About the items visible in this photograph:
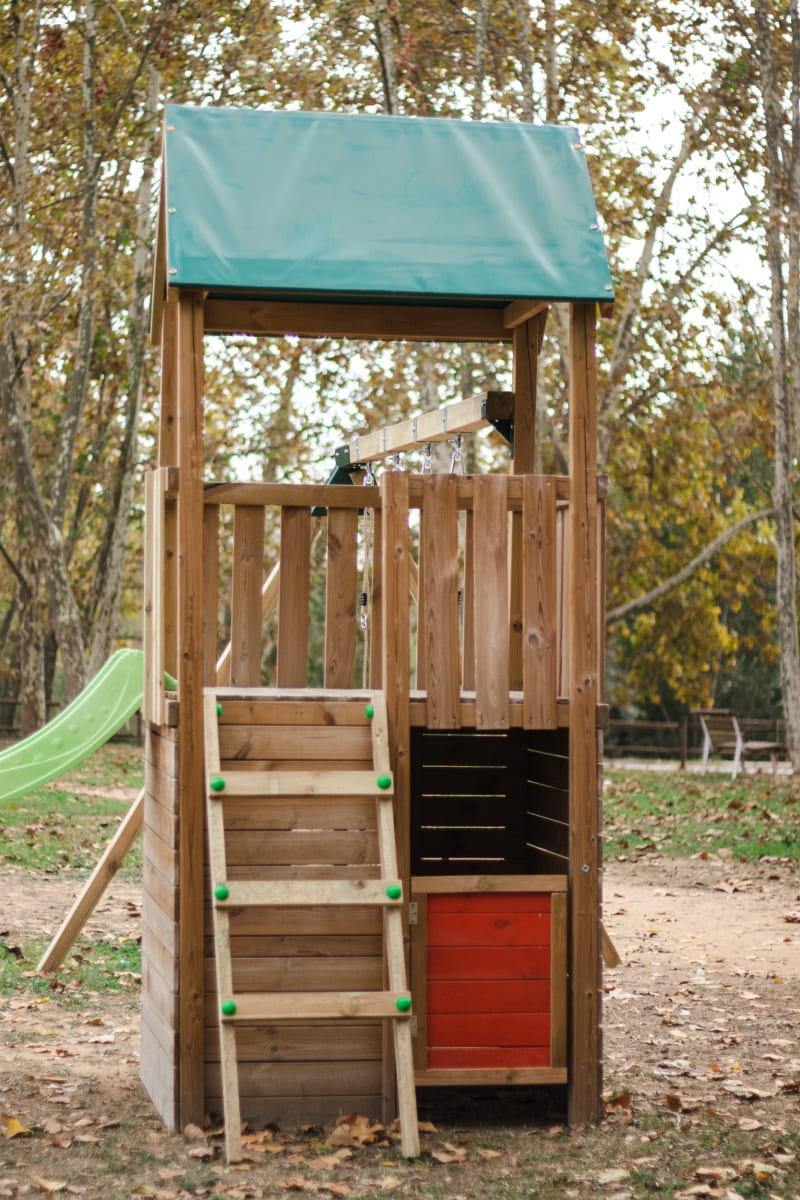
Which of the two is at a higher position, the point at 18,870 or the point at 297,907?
the point at 297,907

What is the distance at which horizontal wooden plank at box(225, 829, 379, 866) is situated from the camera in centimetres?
583

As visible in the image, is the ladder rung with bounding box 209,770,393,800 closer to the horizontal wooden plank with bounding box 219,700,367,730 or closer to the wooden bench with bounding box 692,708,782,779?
the horizontal wooden plank with bounding box 219,700,367,730

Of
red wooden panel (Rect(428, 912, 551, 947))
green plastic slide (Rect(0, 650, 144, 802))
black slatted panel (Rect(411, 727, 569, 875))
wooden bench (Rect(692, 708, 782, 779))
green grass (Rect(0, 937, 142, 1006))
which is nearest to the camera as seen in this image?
red wooden panel (Rect(428, 912, 551, 947))

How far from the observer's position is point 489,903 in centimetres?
602

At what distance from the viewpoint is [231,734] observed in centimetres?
589

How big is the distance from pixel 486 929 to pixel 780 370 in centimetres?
1545

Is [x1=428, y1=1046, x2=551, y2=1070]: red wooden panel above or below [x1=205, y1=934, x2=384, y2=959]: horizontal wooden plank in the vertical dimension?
below

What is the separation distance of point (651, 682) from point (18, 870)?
25935 mm

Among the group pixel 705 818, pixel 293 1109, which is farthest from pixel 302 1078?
pixel 705 818

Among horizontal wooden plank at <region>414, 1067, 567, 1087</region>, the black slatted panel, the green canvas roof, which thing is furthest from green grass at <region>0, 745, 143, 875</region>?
the green canvas roof

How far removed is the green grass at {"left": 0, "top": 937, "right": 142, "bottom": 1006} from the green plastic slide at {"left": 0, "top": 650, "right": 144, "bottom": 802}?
1150 mm

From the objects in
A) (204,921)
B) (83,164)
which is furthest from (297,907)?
(83,164)

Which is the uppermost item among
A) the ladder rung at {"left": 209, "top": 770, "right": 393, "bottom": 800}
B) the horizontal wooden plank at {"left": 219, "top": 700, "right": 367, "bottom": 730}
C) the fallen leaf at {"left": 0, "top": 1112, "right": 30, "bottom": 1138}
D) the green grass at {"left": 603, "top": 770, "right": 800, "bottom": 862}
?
the horizontal wooden plank at {"left": 219, "top": 700, "right": 367, "bottom": 730}

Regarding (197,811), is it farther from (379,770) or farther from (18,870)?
(18,870)
